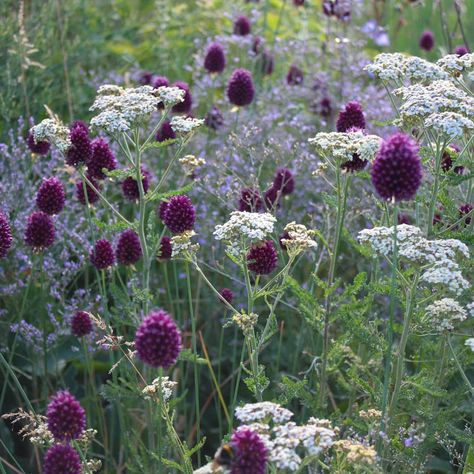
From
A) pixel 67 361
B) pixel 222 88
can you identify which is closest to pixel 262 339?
pixel 67 361

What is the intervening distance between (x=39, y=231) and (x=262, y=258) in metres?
0.82

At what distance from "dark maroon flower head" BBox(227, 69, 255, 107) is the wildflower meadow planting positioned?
0.04 ft

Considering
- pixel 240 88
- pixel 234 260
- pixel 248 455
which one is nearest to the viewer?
pixel 248 455

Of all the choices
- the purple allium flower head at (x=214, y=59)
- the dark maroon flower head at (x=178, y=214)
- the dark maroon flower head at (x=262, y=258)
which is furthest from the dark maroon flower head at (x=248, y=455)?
the purple allium flower head at (x=214, y=59)

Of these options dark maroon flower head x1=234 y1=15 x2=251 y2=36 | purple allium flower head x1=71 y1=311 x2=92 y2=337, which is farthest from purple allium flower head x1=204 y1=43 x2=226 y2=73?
purple allium flower head x1=71 y1=311 x2=92 y2=337

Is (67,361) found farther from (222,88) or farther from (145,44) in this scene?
(145,44)

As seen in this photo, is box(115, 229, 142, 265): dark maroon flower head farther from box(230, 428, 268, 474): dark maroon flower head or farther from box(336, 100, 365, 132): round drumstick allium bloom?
box(230, 428, 268, 474): dark maroon flower head

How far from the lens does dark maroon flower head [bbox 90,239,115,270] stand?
313cm

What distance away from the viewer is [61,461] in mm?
2043

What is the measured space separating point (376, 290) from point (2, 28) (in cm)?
303

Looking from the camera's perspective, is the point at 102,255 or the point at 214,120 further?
the point at 214,120

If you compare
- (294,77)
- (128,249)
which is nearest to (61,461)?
(128,249)

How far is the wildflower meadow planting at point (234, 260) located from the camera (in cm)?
247

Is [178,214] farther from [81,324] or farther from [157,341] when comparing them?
[157,341]
